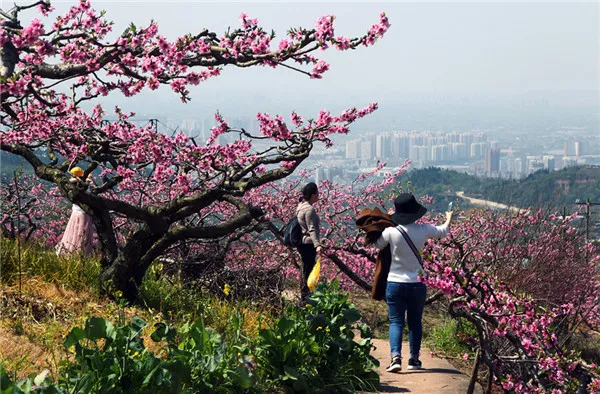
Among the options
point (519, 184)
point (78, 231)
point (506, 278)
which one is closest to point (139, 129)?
point (78, 231)

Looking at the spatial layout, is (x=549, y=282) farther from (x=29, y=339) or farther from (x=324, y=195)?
(x=29, y=339)

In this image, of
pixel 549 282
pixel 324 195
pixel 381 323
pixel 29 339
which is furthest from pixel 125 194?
pixel 29 339

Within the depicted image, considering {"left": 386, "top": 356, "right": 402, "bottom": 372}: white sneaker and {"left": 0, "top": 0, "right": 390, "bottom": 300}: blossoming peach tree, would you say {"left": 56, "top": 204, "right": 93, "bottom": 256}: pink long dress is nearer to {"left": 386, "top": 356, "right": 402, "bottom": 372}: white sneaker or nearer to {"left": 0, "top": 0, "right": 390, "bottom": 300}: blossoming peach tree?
{"left": 0, "top": 0, "right": 390, "bottom": 300}: blossoming peach tree

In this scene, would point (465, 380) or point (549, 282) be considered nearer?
point (465, 380)

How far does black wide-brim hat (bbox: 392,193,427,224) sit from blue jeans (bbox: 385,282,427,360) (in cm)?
62

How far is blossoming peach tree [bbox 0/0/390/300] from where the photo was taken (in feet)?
22.6

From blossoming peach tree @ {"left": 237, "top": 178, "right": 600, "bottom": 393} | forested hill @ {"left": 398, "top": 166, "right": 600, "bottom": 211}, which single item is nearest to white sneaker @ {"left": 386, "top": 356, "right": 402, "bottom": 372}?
blossoming peach tree @ {"left": 237, "top": 178, "right": 600, "bottom": 393}

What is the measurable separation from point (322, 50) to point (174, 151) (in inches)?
138

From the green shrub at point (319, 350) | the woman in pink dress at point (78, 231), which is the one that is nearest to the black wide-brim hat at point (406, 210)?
the green shrub at point (319, 350)

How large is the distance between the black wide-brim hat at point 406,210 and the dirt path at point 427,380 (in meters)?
1.50

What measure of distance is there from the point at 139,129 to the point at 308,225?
9.11 ft

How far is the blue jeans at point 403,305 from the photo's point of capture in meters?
7.27

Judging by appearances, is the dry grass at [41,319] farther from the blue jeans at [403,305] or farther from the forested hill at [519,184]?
the forested hill at [519,184]

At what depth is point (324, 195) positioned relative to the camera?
16.3 metres
